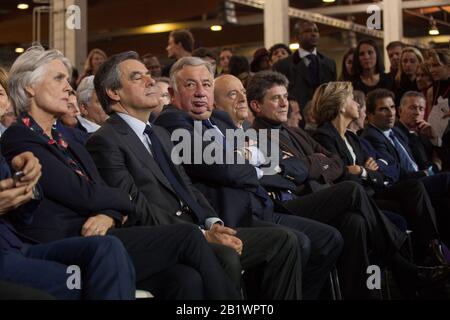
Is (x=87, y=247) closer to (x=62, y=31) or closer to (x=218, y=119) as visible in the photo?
(x=218, y=119)

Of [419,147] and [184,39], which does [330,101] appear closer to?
[419,147]

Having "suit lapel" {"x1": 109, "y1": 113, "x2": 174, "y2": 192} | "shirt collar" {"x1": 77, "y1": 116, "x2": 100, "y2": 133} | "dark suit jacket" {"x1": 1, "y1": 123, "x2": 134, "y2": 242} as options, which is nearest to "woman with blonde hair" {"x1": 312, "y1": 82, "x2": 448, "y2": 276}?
"shirt collar" {"x1": 77, "y1": 116, "x2": 100, "y2": 133}

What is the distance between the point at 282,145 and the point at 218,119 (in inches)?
Result: 22.0

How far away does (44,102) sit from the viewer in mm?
3314

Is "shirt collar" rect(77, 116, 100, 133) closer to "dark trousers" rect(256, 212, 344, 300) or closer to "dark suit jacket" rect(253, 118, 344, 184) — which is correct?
"dark suit jacket" rect(253, 118, 344, 184)

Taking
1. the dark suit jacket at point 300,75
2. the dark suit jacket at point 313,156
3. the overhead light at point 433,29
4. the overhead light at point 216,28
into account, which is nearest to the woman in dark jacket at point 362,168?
the dark suit jacket at point 313,156

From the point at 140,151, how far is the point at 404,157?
10.1 feet

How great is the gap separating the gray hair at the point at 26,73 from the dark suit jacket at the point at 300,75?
411 centimetres

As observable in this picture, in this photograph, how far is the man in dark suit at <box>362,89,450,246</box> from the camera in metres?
5.78

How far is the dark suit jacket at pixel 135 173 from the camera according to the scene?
349 centimetres

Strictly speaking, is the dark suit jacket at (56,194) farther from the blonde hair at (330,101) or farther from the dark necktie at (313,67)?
the dark necktie at (313,67)

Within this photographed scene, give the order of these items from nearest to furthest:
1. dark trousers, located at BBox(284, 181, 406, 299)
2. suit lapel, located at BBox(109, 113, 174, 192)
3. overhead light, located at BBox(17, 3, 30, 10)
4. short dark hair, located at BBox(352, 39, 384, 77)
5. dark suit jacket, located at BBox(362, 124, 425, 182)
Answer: suit lapel, located at BBox(109, 113, 174, 192) → dark trousers, located at BBox(284, 181, 406, 299) → dark suit jacket, located at BBox(362, 124, 425, 182) → short dark hair, located at BBox(352, 39, 384, 77) → overhead light, located at BBox(17, 3, 30, 10)
